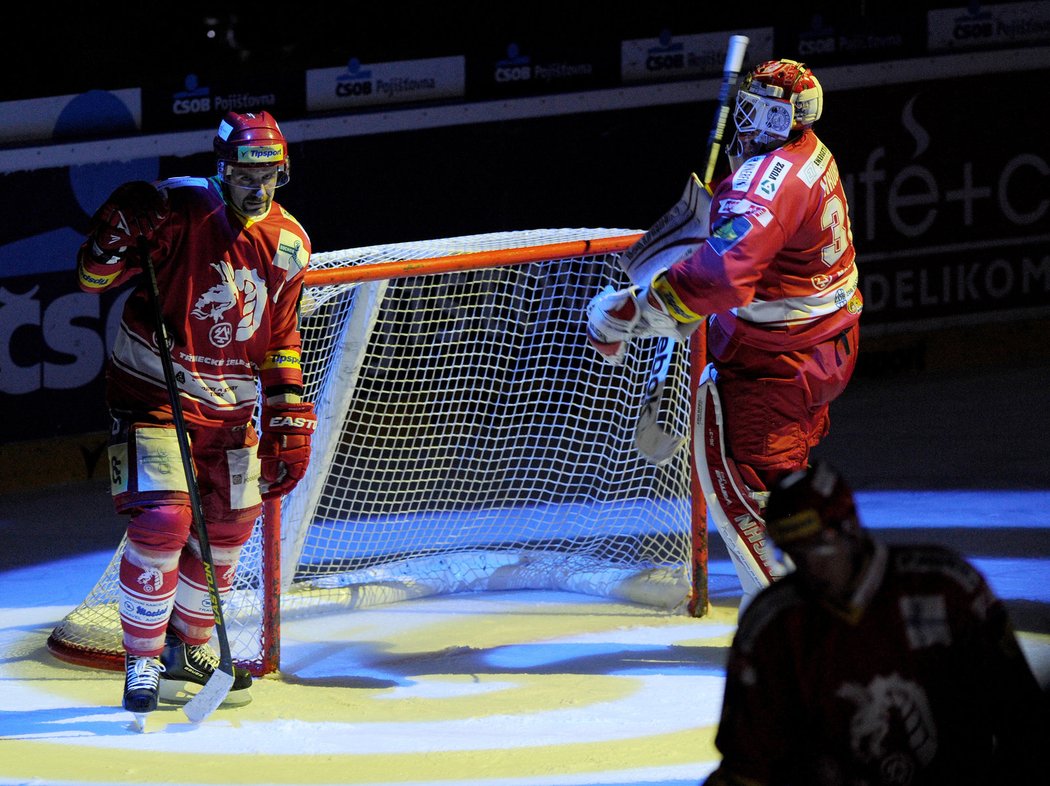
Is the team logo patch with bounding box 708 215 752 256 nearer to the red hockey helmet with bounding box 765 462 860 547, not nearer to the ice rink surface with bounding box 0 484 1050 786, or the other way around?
the ice rink surface with bounding box 0 484 1050 786

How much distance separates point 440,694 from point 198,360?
111 centimetres

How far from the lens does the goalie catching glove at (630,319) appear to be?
4141mm

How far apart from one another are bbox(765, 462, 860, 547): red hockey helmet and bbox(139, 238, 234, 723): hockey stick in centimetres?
216

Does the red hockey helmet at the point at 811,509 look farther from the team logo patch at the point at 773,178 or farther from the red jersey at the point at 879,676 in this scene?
the team logo patch at the point at 773,178

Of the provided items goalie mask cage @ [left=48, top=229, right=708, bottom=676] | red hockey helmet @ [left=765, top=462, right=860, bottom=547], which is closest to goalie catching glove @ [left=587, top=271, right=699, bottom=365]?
goalie mask cage @ [left=48, top=229, right=708, bottom=676]

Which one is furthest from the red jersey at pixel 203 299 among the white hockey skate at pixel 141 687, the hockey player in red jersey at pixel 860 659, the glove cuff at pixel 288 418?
the hockey player in red jersey at pixel 860 659

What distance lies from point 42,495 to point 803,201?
395 cm

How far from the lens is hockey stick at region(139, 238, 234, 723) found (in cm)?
412

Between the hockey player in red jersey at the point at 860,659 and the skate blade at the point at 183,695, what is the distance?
7.58 ft

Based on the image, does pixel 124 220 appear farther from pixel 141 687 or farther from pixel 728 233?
pixel 728 233

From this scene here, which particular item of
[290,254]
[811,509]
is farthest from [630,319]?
[811,509]

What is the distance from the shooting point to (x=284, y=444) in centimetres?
442

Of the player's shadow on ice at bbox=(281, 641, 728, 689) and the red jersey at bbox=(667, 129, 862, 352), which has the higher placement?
the red jersey at bbox=(667, 129, 862, 352)

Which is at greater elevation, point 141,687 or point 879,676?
point 879,676
